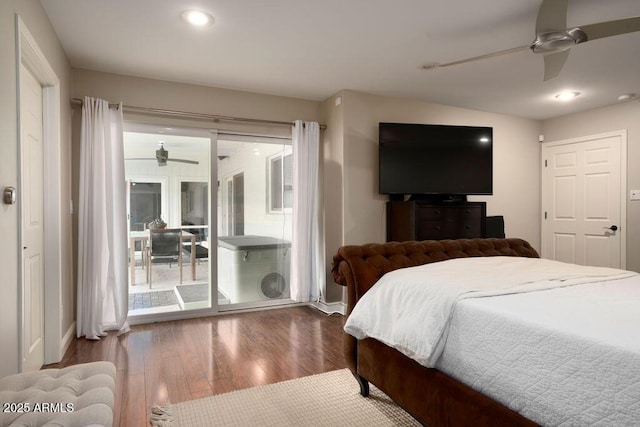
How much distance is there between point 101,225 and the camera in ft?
10.9

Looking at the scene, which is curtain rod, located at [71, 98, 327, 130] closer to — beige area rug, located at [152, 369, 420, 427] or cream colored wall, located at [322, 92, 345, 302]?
cream colored wall, located at [322, 92, 345, 302]

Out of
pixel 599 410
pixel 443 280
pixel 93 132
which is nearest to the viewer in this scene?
pixel 599 410

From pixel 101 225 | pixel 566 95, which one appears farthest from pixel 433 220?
pixel 101 225

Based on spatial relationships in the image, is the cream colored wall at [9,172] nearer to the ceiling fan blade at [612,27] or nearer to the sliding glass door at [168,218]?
the sliding glass door at [168,218]

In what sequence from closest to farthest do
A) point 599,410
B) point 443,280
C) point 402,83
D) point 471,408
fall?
point 599,410
point 471,408
point 443,280
point 402,83

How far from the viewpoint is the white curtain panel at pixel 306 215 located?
421 cm

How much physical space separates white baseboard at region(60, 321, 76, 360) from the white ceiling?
7.52 feet

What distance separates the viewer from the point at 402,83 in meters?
3.87

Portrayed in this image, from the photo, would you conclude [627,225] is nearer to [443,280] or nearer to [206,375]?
[443,280]

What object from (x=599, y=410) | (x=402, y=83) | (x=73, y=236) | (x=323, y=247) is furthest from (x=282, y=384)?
(x=402, y=83)

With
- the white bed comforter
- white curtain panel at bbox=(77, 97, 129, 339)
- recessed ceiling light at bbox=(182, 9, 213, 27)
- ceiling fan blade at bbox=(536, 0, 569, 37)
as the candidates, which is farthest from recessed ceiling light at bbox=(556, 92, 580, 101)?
white curtain panel at bbox=(77, 97, 129, 339)

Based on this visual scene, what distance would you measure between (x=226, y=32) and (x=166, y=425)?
2539 millimetres

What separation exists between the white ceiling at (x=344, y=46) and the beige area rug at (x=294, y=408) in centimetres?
240

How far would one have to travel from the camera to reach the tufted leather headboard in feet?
6.85
